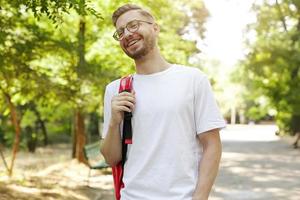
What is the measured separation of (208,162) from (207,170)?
0.03 m

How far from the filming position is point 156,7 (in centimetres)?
1252

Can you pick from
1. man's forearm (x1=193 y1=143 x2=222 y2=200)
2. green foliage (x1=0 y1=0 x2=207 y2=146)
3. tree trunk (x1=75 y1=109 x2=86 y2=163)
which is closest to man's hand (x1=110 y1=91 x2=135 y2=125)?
man's forearm (x1=193 y1=143 x2=222 y2=200)

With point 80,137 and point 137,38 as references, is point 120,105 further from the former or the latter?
point 80,137

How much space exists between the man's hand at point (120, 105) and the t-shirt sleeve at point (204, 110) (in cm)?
28

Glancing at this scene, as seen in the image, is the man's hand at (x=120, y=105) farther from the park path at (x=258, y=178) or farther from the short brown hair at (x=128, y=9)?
the park path at (x=258, y=178)

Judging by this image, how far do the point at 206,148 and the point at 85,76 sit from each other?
34.3 ft

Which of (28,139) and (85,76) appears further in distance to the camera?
(28,139)

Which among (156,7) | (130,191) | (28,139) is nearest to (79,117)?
(156,7)

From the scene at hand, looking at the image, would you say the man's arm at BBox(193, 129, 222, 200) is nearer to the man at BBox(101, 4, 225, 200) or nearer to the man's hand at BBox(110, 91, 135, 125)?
the man at BBox(101, 4, 225, 200)

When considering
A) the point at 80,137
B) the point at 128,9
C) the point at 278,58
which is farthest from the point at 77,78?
the point at 278,58

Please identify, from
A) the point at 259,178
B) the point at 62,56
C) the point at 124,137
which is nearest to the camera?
the point at 124,137

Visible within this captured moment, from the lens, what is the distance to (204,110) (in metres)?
2.22

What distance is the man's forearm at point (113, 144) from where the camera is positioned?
2.32 meters

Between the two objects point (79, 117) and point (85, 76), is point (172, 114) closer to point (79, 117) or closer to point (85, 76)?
point (85, 76)
